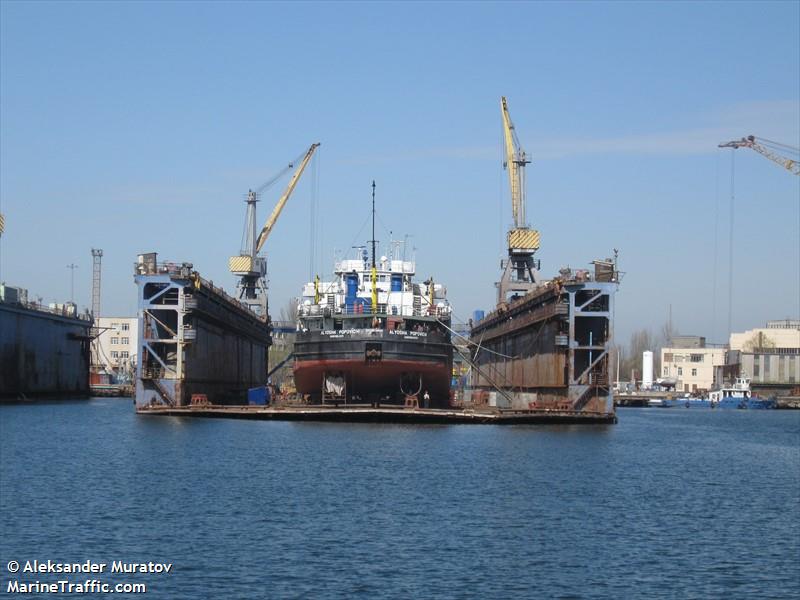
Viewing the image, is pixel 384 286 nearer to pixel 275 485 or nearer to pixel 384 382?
pixel 384 382

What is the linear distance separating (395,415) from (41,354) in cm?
5382

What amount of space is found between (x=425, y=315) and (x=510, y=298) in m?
22.0

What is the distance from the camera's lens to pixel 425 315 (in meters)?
74.1

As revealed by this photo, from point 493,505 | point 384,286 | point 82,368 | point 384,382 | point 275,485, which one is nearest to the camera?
point 493,505

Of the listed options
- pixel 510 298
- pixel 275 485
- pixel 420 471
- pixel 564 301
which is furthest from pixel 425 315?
pixel 275 485

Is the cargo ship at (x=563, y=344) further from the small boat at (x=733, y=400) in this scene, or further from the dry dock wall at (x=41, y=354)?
the small boat at (x=733, y=400)

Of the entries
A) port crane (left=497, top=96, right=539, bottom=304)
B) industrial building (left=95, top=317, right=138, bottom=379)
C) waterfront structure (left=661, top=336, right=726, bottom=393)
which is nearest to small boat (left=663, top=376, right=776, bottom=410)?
waterfront structure (left=661, top=336, right=726, bottom=393)

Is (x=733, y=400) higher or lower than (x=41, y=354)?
lower

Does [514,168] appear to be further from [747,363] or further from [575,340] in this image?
[747,363]

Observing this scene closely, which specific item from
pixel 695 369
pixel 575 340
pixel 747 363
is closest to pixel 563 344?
pixel 575 340

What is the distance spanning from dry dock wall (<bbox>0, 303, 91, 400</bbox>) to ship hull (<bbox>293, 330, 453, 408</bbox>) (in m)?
33.8

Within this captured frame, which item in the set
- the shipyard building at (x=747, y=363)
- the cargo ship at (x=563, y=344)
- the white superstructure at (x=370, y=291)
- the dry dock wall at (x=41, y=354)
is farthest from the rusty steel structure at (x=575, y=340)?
A: the shipyard building at (x=747, y=363)

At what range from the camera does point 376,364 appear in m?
66.9

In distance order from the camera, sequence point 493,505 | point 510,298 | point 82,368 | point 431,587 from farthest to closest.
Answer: point 82,368
point 510,298
point 493,505
point 431,587
